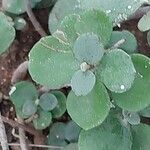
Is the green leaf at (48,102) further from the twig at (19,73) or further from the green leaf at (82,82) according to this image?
the green leaf at (82,82)

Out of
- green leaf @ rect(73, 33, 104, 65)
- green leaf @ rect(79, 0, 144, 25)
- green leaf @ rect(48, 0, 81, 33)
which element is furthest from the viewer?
green leaf @ rect(48, 0, 81, 33)

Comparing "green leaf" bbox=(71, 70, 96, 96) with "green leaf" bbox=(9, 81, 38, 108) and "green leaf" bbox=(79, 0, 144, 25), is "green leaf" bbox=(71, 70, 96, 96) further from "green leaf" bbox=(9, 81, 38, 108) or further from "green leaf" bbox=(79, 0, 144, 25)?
"green leaf" bbox=(9, 81, 38, 108)

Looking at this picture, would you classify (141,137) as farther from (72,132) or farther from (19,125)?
(19,125)

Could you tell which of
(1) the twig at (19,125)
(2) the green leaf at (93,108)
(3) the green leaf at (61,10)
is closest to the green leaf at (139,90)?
(2) the green leaf at (93,108)

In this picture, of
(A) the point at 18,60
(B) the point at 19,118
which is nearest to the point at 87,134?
(B) the point at 19,118

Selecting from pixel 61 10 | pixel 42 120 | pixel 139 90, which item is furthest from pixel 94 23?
pixel 42 120

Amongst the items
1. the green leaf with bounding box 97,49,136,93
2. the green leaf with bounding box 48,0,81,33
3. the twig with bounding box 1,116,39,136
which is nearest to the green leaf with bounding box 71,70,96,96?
the green leaf with bounding box 97,49,136,93
